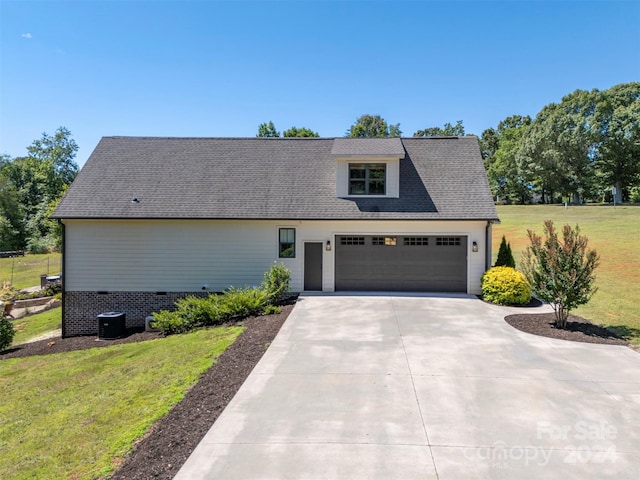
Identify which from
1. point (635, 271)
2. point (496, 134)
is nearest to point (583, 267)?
point (635, 271)

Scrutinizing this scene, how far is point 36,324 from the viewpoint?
1631cm

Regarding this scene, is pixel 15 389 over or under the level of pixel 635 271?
under

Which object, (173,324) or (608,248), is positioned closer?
(173,324)

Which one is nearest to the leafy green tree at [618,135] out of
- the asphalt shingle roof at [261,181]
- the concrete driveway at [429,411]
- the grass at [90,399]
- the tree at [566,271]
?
the asphalt shingle roof at [261,181]

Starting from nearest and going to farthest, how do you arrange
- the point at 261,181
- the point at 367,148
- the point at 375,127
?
the point at 367,148 → the point at 261,181 → the point at 375,127

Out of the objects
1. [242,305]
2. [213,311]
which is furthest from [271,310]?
[213,311]

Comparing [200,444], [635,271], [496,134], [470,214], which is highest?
[496,134]

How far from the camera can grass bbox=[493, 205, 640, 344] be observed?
37.1 feet

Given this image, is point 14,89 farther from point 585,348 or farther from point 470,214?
point 585,348

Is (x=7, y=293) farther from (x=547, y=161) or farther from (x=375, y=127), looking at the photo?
(x=547, y=161)

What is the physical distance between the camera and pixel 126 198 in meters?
14.5

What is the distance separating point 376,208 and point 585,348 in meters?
7.92

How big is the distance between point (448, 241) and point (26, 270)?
3211 cm

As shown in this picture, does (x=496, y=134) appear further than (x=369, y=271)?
Yes
